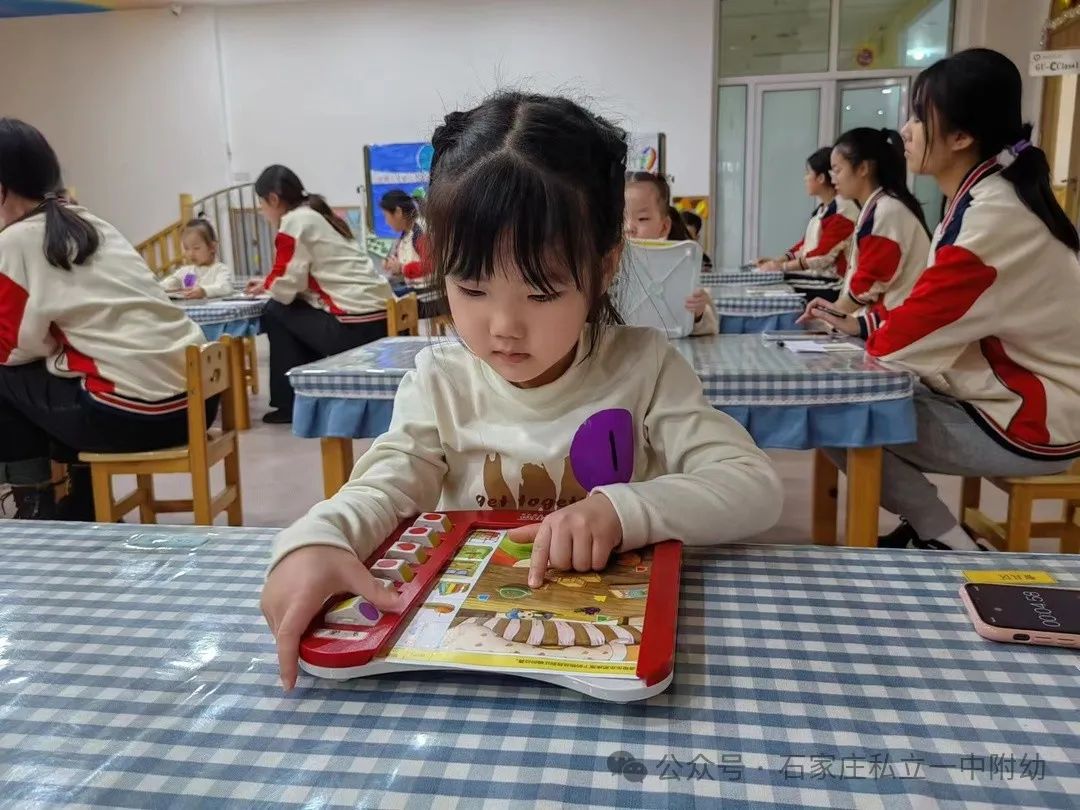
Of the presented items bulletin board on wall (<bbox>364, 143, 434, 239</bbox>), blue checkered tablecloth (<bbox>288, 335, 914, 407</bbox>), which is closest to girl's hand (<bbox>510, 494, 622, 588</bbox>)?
blue checkered tablecloth (<bbox>288, 335, 914, 407</bbox>)

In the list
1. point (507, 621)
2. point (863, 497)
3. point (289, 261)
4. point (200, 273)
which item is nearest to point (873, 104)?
point (289, 261)

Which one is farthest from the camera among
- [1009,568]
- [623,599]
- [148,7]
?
[148,7]

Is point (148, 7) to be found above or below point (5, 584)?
above

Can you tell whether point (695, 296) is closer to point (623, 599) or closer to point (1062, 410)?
point (1062, 410)

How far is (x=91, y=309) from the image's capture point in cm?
205

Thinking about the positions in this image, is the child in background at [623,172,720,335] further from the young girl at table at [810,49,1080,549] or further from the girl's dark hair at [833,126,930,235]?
the girl's dark hair at [833,126,930,235]

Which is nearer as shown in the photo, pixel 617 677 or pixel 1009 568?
pixel 617 677

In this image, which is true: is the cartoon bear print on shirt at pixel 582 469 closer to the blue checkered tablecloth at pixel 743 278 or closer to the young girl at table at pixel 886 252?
the young girl at table at pixel 886 252

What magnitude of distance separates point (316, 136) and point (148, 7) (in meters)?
1.86

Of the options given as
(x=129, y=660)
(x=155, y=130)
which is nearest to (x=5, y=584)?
(x=129, y=660)

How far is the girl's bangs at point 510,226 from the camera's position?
2.52 ft

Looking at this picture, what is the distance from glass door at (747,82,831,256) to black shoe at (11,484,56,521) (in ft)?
19.9

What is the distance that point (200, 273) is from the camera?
4.41 m

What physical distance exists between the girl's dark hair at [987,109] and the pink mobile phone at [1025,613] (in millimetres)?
1303
